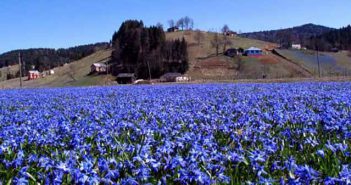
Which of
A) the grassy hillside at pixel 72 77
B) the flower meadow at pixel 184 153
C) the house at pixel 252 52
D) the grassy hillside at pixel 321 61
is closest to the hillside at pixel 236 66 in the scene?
the house at pixel 252 52

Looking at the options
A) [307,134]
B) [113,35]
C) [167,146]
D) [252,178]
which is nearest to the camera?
[252,178]

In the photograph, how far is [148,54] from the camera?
126938 mm

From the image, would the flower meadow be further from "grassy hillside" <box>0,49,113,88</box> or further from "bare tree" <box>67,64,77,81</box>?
"bare tree" <box>67,64,77,81</box>

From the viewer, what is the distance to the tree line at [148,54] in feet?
398

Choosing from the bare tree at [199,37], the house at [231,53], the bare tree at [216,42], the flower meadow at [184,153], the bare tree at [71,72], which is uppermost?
the bare tree at [199,37]

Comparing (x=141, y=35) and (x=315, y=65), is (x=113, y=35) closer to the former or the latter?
(x=141, y=35)

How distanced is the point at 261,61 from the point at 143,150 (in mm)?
126210

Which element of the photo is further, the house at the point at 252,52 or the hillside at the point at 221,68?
the house at the point at 252,52

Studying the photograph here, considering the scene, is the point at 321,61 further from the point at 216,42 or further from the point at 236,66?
the point at 216,42

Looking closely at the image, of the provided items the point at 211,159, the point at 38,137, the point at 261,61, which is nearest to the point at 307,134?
the point at 211,159

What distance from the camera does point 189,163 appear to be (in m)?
5.27

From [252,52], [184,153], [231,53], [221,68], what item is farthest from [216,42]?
[184,153]

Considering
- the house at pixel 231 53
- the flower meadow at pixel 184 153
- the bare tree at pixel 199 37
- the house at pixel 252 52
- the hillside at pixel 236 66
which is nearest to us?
the flower meadow at pixel 184 153

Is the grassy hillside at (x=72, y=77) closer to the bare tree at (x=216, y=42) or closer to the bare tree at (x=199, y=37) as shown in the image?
the bare tree at (x=199, y=37)
